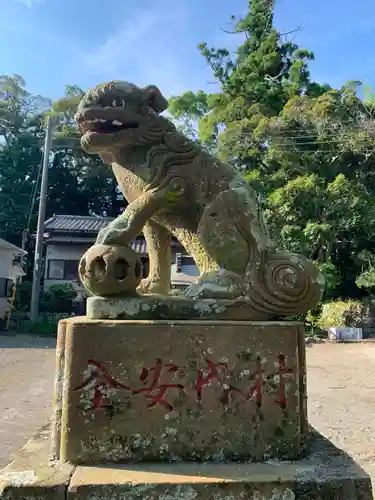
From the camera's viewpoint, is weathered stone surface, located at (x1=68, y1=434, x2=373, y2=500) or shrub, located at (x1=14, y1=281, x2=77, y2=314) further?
shrub, located at (x1=14, y1=281, x2=77, y2=314)

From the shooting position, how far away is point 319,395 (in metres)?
7.07

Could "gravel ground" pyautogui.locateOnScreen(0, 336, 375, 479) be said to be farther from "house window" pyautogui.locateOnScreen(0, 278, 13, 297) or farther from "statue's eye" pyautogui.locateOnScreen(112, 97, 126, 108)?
"house window" pyautogui.locateOnScreen(0, 278, 13, 297)

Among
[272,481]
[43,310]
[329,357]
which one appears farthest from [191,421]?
[43,310]

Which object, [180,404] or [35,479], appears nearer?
[35,479]

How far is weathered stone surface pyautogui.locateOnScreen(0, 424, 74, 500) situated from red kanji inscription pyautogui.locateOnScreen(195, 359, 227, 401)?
0.52 meters

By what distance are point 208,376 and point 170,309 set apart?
0.30m

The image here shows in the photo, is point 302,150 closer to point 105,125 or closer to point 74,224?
point 74,224

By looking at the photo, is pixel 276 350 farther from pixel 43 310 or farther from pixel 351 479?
pixel 43 310

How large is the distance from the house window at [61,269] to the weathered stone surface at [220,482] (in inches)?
771

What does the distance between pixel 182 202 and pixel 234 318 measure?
0.57m

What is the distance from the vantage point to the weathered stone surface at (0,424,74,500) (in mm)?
1536

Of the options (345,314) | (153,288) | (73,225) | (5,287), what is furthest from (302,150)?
(153,288)

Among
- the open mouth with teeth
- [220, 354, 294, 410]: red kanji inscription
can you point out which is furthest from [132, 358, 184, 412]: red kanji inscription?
the open mouth with teeth

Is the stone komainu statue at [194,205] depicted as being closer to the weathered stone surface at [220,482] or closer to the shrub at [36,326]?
the weathered stone surface at [220,482]
